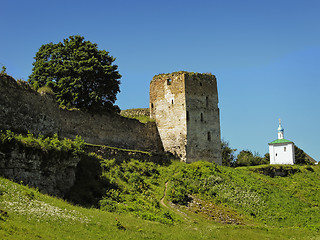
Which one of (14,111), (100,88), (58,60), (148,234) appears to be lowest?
(148,234)

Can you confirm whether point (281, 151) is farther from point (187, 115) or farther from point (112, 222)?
point (112, 222)

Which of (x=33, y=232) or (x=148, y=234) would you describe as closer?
(x=33, y=232)

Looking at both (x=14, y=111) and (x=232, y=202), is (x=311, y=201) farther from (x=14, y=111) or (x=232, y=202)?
(x=14, y=111)

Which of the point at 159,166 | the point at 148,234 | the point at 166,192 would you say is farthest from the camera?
the point at 159,166

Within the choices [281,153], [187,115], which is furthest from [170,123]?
[281,153]

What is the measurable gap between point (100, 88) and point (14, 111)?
10.1 meters

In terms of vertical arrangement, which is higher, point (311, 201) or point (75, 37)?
point (75, 37)

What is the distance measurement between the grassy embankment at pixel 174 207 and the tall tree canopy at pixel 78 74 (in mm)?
6570

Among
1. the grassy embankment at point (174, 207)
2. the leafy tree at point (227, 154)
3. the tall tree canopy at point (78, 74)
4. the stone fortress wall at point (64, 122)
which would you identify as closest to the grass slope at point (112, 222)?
the grassy embankment at point (174, 207)

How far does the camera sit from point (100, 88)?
36.5 metres

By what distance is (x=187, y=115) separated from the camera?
131 feet

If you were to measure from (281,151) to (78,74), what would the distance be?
1662 inches

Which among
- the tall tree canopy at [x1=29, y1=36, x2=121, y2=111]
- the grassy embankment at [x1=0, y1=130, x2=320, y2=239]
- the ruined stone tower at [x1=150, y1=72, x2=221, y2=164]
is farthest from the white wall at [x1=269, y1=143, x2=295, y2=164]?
the tall tree canopy at [x1=29, y1=36, x2=121, y2=111]

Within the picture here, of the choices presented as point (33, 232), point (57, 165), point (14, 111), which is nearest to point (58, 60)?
point (14, 111)
